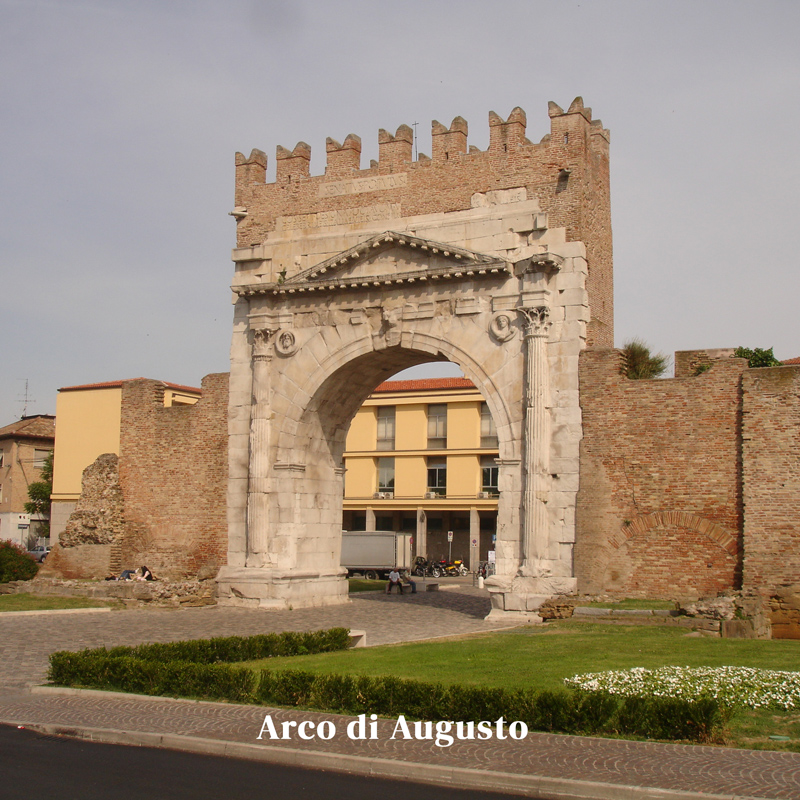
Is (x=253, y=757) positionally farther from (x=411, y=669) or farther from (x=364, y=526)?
(x=364, y=526)

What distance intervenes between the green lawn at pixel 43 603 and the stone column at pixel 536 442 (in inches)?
349

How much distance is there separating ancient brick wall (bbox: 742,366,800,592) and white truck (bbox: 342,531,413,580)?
2383 centimetres

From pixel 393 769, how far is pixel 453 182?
52.9 ft

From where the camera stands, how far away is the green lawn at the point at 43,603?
20.5m

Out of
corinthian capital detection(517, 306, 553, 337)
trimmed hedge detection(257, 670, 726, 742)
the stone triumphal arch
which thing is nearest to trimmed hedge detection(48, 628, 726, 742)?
trimmed hedge detection(257, 670, 726, 742)

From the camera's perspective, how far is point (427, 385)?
160 feet

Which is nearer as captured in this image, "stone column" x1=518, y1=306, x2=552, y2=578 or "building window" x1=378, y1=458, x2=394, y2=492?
"stone column" x1=518, y1=306, x2=552, y2=578

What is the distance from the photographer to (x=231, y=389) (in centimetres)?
2344

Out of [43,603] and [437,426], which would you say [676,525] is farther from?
[437,426]

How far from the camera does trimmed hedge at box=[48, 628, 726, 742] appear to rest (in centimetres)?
820

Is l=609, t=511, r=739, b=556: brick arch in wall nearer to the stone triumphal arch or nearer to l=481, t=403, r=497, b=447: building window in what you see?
the stone triumphal arch

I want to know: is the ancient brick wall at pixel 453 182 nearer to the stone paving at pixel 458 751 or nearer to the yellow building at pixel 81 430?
the stone paving at pixel 458 751

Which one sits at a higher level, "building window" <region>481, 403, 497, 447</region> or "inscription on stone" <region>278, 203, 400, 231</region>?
"inscription on stone" <region>278, 203, 400, 231</region>

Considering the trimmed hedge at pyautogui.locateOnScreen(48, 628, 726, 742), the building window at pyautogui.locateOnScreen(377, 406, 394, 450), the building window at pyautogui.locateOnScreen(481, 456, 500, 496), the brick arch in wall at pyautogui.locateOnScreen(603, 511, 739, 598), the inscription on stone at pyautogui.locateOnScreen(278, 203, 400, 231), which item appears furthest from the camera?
the building window at pyautogui.locateOnScreen(377, 406, 394, 450)
